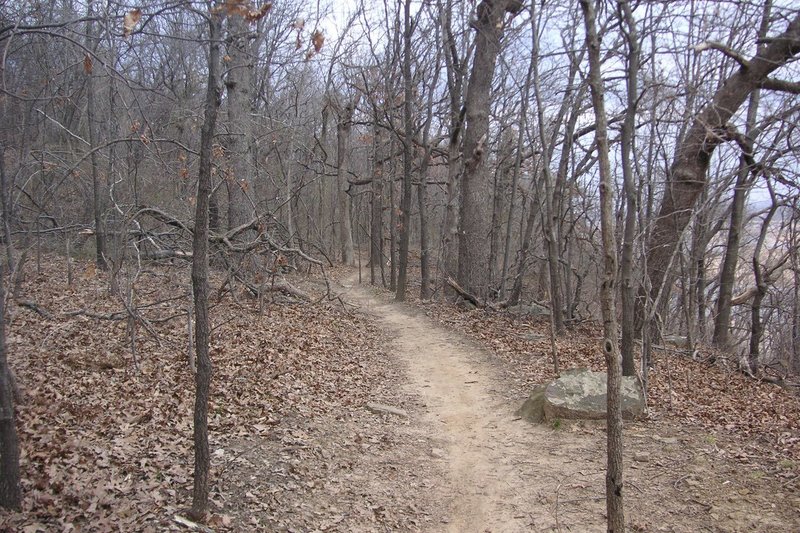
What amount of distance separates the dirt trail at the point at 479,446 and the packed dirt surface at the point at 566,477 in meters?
0.01

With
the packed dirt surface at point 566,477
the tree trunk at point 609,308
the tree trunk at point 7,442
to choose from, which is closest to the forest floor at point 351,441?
the packed dirt surface at point 566,477

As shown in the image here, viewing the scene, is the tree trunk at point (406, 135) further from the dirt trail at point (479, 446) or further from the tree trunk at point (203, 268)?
the tree trunk at point (203, 268)

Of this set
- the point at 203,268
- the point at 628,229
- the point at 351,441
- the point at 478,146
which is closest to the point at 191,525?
the point at 203,268

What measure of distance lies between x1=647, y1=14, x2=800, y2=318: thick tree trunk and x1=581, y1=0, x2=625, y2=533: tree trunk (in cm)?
544

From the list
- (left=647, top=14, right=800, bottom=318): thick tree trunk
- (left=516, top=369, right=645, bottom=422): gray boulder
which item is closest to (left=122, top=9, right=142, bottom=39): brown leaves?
(left=516, top=369, right=645, bottom=422): gray boulder

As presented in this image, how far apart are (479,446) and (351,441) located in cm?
154

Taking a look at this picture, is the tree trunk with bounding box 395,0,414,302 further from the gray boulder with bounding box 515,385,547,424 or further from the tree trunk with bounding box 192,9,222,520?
the tree trunk with bounding box 192,9,222,520

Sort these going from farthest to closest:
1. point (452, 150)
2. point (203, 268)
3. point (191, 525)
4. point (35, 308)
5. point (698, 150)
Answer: point (452, 150)
point (698, 150)
point (35, 308)
point (191, 525)
point (203, 268)

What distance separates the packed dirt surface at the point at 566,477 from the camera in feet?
15.7

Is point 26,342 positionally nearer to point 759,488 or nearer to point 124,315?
point 124,315

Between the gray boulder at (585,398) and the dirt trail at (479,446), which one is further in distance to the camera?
the gray boulder at (585,398)

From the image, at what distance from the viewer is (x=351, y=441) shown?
20.7 ft

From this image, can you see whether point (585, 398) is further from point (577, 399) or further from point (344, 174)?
point (344, 174)

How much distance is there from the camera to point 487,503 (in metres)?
5.27
